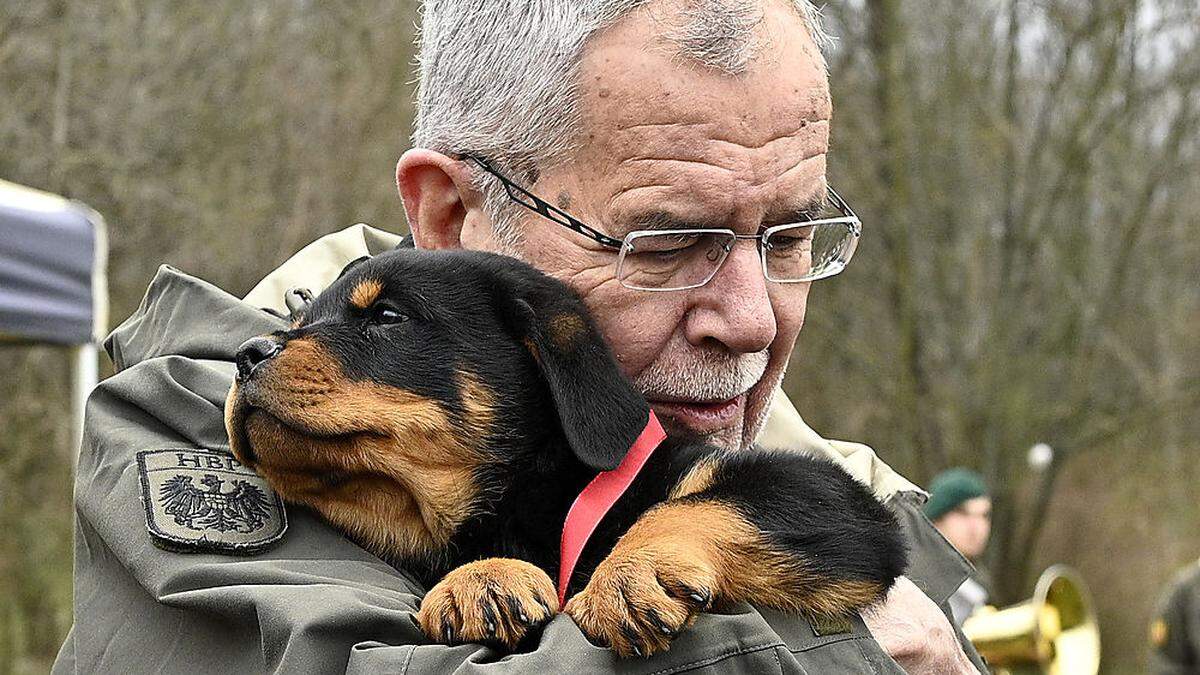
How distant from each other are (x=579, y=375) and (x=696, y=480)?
0.88ft

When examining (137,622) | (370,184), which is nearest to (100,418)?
(137,622)

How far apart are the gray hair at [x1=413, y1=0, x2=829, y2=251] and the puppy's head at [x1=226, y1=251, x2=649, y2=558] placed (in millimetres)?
321

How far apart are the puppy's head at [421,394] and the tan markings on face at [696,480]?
13 centimetres

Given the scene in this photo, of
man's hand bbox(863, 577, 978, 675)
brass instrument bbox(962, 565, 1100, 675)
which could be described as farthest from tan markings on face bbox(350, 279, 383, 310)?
brass instrument bbox(962, 565, 1100, 675)

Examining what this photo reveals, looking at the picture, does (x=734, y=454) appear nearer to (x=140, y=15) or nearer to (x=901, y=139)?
(x=140, y=15)

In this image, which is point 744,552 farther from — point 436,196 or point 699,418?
point 436,196

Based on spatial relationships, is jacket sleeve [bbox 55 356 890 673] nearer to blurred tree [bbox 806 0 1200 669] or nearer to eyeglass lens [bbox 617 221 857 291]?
eyeglass lens [bbox 617 221 857 291]

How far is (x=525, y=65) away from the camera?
3105 millimetres

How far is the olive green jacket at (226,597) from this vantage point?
7.18ft

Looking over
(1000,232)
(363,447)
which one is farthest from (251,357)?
(1000,232)

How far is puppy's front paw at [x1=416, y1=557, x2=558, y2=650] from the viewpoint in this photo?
2.25 m

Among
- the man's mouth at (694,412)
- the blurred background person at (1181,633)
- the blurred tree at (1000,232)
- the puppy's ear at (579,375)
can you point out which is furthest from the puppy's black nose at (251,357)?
the blurred tree at (1000,232)

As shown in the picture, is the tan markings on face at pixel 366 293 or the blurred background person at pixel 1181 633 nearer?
the tan markings on face at pixel 366 293

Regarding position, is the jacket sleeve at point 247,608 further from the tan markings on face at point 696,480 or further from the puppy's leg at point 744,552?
the tan markings on face at point 696,480
